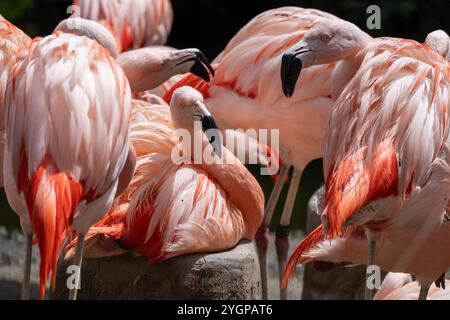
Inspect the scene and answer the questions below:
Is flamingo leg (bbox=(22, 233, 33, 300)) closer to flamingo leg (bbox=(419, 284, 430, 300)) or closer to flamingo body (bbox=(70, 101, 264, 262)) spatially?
flamingo body (bbox=(70, 101, 264, 262))

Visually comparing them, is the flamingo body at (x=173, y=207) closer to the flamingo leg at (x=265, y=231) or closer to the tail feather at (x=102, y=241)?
the tail feather at (x=102, y=241)

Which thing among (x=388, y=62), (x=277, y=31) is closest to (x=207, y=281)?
(x=388, y=62)

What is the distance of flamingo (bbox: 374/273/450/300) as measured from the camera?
3580 millimetres

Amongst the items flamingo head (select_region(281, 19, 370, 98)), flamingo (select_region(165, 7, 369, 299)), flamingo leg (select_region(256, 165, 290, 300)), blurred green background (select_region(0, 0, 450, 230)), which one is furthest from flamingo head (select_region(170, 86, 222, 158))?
blurred green background (select_region(0, 0, 450, 230))

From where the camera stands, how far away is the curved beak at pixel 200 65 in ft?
12.6

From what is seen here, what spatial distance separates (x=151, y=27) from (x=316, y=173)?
2.71 meters

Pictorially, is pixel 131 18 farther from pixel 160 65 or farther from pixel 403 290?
pixel 403 290

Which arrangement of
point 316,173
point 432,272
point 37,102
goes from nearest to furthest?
point 37,102, point 432,272, point 316,173

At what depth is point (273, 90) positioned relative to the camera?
3980 millimetres

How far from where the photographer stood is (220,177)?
3.63m

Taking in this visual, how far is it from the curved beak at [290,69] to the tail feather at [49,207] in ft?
2.94

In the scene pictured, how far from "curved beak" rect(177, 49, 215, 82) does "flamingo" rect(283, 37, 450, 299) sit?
59 cm

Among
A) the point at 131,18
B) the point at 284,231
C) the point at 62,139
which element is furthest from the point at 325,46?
the point at 131,18

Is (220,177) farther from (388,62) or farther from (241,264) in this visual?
(388,62)
